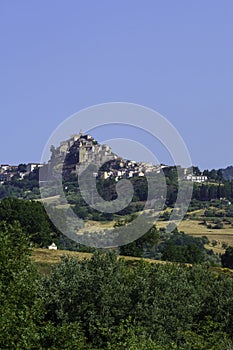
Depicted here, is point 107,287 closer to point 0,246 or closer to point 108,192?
point 0,246

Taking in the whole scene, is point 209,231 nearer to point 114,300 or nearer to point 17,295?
point 114,300

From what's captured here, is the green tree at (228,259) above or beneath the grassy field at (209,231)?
beneath

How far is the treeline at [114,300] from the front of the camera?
43062 millimetres

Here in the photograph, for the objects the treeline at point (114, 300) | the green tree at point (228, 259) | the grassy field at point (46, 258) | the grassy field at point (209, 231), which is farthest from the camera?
the grassy field at point (209, 231)

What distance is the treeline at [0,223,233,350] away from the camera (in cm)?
4306

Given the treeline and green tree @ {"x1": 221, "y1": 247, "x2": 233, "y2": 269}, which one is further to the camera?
green tree @ {"x1": 221, "y1": 247, "x2": 233, "y2": 269}

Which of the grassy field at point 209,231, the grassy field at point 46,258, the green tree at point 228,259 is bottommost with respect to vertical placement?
the green tree at point 228,259

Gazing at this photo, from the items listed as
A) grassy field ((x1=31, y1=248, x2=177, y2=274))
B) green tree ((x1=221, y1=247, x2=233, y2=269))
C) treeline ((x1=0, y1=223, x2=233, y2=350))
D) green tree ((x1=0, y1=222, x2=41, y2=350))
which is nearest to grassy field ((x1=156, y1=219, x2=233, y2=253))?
green tree ((x1=221, y1=247, x2=233, y2=269))

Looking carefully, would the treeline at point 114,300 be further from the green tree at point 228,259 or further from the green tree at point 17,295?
the green tree at point 228,259

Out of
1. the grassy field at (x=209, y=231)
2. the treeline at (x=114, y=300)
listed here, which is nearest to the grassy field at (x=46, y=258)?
the treeline at (x=114, y=300)

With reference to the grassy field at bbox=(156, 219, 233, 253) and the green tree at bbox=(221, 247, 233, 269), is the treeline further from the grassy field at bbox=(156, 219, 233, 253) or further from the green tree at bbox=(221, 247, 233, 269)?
the grassy field at bbox=(156, 219, 233, 253)

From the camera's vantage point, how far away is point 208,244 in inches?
6093

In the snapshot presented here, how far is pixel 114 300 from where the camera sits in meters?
48.6

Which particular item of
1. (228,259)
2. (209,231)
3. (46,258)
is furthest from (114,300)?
(209,231)
